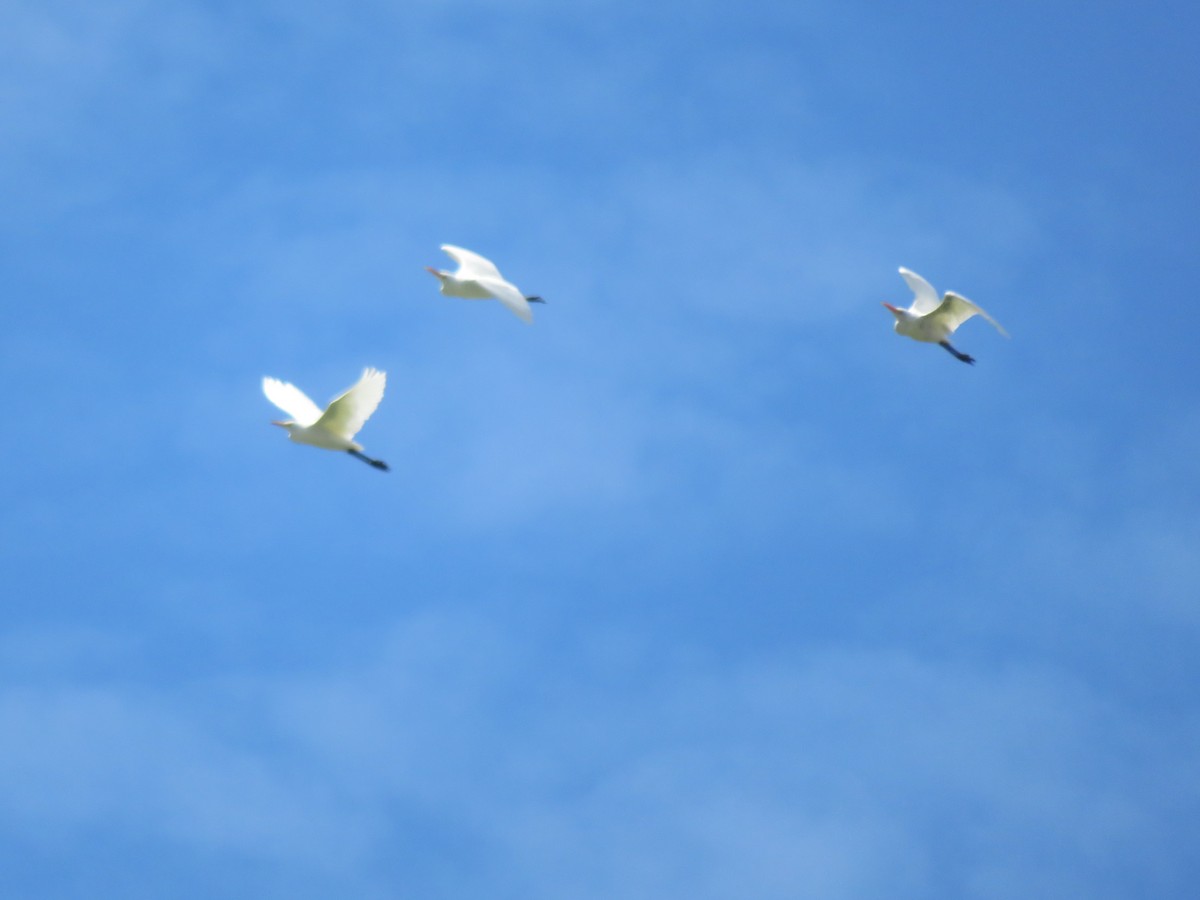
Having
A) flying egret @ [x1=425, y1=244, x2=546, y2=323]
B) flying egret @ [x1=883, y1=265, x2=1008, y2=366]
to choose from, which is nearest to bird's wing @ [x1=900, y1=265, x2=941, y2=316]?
flying egret @ [x1=883, y1=265, x2=1008, y2=366]

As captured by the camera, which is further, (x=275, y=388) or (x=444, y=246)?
(x=444, y=246)

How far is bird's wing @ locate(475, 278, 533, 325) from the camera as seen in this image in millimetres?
21622

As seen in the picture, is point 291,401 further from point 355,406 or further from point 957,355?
point 957,355

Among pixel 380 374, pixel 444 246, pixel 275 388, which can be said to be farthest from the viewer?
pixel 444 246

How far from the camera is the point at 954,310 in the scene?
26.2m

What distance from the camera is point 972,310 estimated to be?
85.5 ft

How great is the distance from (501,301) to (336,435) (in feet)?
10.6

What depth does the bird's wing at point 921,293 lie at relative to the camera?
87.0ft

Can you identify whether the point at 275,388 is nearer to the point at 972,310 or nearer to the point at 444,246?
the point at 444,246

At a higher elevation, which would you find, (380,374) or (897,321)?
(897,321)

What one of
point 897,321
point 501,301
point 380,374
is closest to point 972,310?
point 897,321

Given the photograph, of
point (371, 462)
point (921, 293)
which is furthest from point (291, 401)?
point (921, 293)

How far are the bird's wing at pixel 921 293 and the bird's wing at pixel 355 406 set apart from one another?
9.06 metres

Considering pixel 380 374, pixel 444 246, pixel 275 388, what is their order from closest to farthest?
1. pixel 380 374
2. pixel 275 388
3. pixel 444 246
